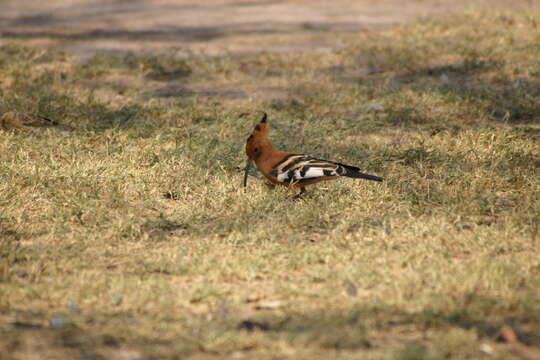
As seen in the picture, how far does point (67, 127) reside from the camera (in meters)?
7.12

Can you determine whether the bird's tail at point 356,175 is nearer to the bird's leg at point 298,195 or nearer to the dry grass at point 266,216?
the dry grass at point 266,216

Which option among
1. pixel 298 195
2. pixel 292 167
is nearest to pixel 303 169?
pixel 292 167

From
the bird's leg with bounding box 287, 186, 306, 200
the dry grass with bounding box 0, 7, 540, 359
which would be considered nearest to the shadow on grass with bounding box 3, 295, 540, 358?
the dry grass with bounding box 0, 7, 540, 359

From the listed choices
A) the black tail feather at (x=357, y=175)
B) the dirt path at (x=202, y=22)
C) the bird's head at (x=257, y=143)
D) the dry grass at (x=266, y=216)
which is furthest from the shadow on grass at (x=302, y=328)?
the dirt path at (x=202, y=22)

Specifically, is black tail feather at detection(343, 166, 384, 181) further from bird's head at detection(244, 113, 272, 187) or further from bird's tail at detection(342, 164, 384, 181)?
bird's head at detection(244, 113, 272, 187)

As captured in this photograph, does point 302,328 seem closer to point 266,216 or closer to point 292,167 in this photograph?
point 266,216

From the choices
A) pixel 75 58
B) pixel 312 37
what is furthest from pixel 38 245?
pixel 312 37

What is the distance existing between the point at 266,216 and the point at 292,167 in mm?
440

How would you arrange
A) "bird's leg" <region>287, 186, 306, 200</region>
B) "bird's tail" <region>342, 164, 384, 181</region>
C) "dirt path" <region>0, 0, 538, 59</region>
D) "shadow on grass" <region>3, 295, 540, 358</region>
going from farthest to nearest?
"dirt path" <region>0, 0, 538, 59</region> → "bird's leg" <region>287, 186, 306, 200</region> → "bird's tail" <region>342, 164, 384, 181</region> → "shadow on grass" <region>3, 295, 540, 358</region>

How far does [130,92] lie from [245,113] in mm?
1540

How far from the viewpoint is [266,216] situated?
4977 millimetres

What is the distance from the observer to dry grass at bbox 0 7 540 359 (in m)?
3.45

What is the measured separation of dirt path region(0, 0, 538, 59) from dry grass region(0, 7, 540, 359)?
164 centimetres

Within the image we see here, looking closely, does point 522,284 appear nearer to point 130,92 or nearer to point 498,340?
point 498,340
